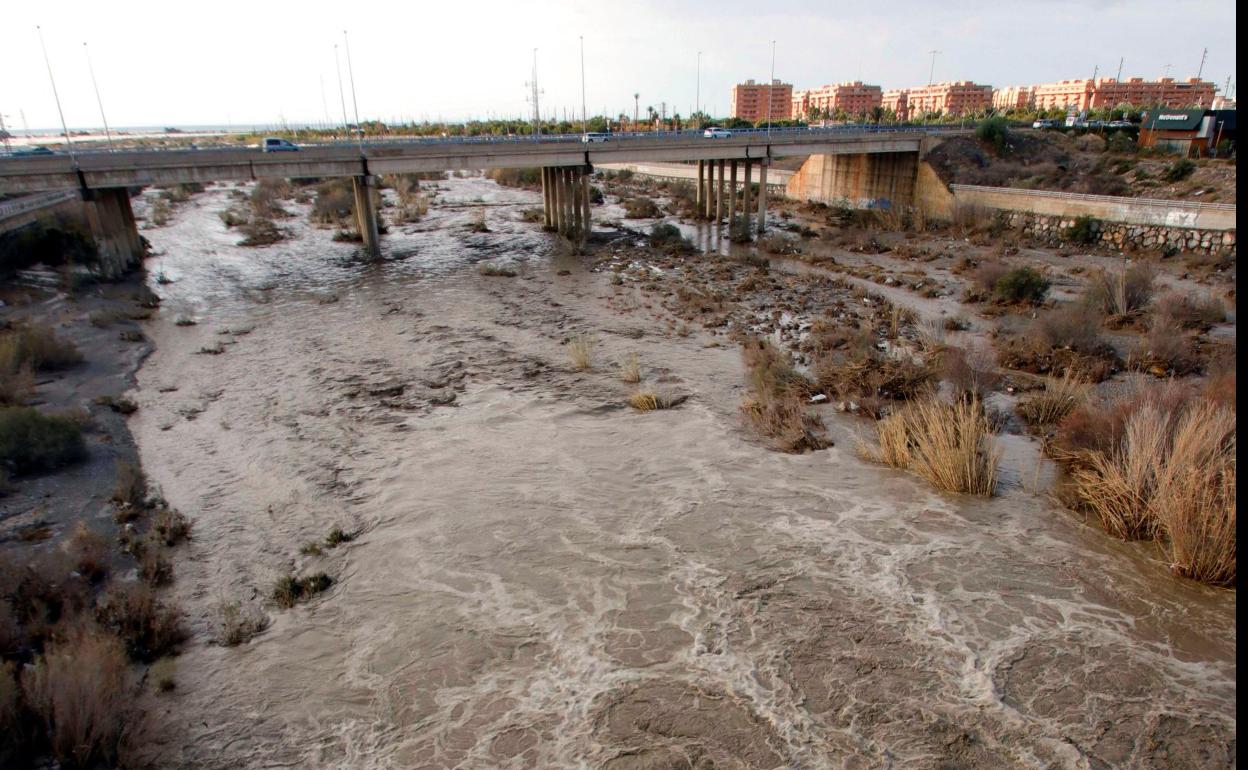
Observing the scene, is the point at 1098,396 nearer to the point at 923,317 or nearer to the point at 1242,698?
the point at 923,317

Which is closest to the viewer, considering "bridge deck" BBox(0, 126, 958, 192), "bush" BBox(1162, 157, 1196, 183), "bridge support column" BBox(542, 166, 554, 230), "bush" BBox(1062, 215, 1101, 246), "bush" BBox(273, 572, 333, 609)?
"bush" BBox(273, 572, 333, 609)

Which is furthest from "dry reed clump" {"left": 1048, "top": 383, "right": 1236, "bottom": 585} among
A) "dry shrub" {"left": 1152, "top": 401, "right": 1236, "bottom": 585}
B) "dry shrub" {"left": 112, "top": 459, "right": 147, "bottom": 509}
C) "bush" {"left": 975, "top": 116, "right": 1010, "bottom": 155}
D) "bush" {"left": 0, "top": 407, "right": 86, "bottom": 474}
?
"bush" {"left": 975, "top": 116, "right": 1010, "bottom": 155}

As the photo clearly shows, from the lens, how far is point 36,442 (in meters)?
14.1

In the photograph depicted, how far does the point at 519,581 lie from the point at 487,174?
84.3 metres

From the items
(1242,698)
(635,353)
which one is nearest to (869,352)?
(635,353)

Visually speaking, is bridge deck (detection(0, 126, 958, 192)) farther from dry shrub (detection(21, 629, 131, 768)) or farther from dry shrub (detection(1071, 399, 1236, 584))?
dry shrub (detection(1071, 399, 1236, 584))

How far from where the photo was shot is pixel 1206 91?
13812 cm

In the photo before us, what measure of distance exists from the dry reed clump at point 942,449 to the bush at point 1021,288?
48.4 feet

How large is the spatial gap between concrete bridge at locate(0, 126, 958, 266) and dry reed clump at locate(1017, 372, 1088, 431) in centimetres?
2909

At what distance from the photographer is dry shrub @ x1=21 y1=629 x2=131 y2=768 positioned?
7320 millimetres

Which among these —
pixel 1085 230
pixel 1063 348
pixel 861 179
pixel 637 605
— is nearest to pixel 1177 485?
pixel 637 605

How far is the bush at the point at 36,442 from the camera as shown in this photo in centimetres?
1386

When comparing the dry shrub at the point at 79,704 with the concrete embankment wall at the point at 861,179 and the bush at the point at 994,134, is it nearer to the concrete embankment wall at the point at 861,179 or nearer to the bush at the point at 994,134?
the concrete embankment wall at the point at 861,179

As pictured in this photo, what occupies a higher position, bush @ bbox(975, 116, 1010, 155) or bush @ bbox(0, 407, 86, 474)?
bush @ bbox(975, 116, 1010, 155)
